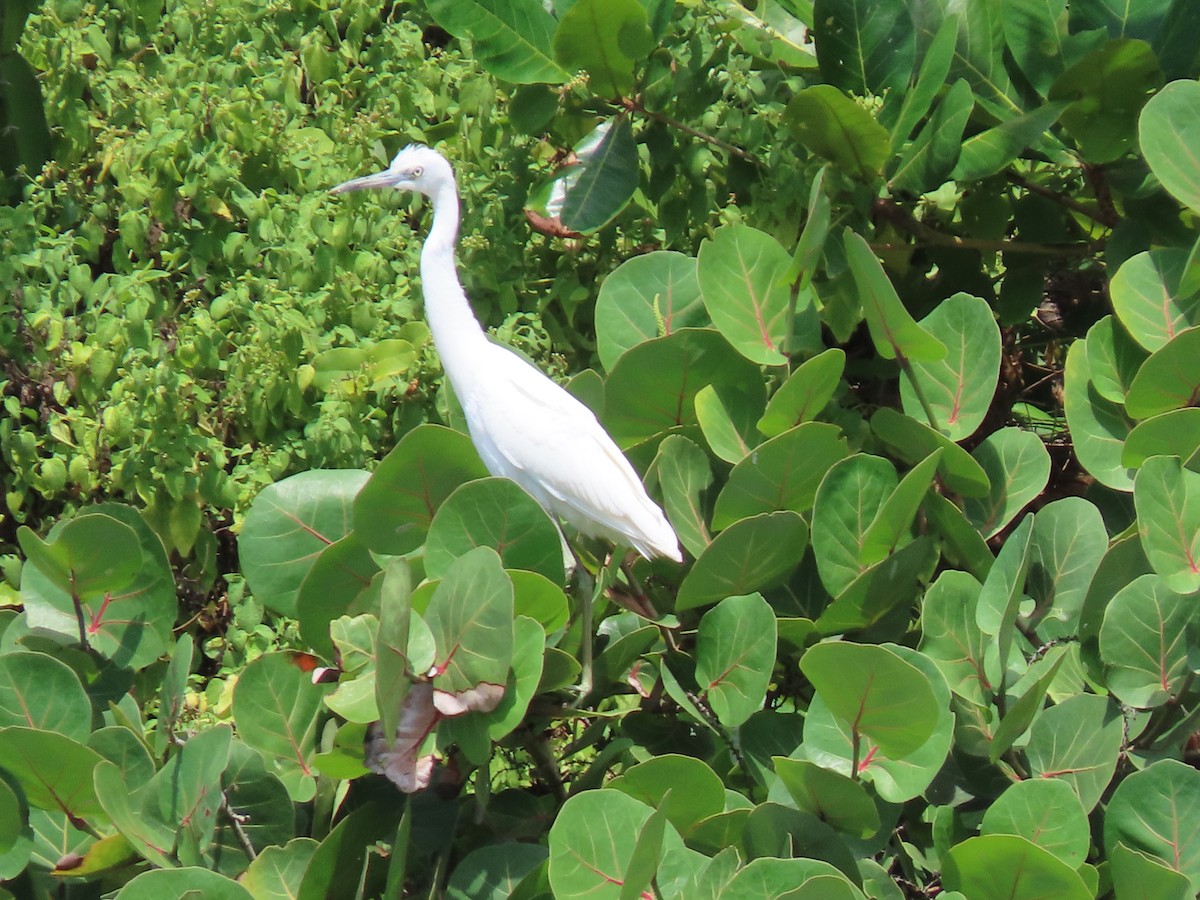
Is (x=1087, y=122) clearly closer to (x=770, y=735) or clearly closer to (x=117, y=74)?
(x=770, y=735)

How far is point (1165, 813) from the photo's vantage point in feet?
4.89

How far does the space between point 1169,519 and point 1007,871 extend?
0.45 meters

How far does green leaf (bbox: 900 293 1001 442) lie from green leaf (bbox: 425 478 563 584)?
1.93 ft

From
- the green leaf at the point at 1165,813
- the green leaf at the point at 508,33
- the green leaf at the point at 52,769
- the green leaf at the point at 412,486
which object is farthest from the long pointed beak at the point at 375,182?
the green leaf at the point at 1165,813

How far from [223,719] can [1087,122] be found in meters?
1.63

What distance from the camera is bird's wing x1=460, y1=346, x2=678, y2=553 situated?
1.97m

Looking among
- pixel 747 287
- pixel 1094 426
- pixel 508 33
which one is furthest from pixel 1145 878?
pixel 508 33

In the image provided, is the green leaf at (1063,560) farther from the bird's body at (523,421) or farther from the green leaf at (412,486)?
the green leaf at (412,486)

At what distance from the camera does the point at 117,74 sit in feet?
8.98

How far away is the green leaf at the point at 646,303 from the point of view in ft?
6.65

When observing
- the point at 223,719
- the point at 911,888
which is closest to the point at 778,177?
the point at 911,888

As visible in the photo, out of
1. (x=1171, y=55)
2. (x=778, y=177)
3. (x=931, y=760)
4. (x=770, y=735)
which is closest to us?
(x=931, y=760)

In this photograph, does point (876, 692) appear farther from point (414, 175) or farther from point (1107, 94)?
point (414, 175)

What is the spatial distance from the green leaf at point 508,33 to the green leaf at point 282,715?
0.95m
